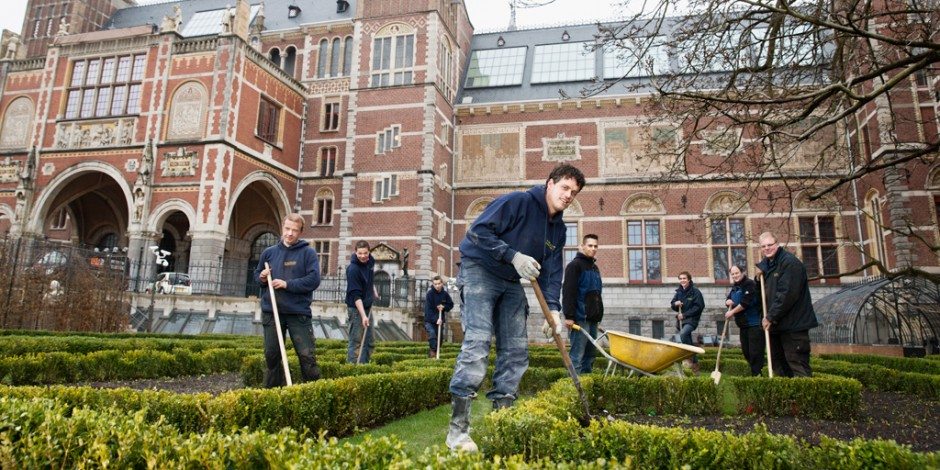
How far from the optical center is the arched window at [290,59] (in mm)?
29372

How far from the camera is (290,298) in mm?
5750

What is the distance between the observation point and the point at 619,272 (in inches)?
960

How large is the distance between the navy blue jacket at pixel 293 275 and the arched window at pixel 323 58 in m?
24.4

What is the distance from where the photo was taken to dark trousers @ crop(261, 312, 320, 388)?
5652mm

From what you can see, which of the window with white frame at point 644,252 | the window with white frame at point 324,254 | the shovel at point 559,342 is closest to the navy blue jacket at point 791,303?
the shovel at point 559,342

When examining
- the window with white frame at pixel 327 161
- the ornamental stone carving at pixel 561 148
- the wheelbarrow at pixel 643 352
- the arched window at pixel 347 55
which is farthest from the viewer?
the arched window at pixel 347 55

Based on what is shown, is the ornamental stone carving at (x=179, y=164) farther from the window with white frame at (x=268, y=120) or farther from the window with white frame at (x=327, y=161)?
the window with white frame at (x=327, y=161)

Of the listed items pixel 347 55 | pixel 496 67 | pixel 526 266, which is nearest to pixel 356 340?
pixel 526 266

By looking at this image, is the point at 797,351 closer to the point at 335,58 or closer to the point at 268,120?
the point at 268,120

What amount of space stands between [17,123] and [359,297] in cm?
2724

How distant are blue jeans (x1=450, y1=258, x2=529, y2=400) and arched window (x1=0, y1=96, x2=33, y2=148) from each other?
98.2 ft

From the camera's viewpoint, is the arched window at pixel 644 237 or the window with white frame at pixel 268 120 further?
the window with white frame at pixel 268 120

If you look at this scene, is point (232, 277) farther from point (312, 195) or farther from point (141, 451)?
point (141, 451)

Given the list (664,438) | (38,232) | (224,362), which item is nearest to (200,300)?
(224,362)
